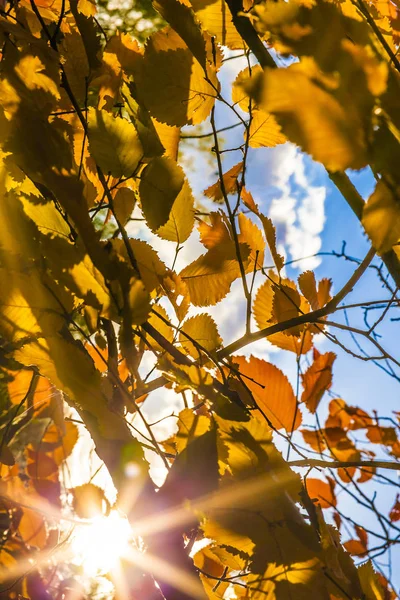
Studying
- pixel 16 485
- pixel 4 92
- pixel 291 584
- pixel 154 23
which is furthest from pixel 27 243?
pixel 154 23

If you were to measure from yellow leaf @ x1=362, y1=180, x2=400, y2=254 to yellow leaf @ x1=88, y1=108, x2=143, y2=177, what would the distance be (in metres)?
0.14

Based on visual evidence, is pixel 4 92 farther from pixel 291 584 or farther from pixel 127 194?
pixel 291 584

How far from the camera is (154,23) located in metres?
2.85

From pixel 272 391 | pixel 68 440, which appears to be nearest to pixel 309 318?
pixel 272 391

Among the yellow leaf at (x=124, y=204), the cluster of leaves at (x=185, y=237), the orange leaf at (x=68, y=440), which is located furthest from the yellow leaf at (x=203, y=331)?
the orange leaf at (x=68, y=440)

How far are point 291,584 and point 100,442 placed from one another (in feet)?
0.38

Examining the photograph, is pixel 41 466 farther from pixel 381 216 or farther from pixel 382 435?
pixel 381 216

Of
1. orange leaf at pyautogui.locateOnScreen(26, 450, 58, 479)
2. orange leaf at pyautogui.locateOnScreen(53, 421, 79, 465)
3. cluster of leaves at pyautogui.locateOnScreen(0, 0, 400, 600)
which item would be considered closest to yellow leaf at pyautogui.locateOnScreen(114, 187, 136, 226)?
cluster of leaves at pyautogui.locateOnScreen(0, 0, 400, 600)

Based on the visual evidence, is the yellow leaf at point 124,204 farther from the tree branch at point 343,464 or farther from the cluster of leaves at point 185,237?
the tree branch at point 343,464

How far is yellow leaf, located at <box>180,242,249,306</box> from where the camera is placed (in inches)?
14.4

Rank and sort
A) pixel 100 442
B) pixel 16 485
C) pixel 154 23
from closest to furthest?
pixel 100 442
pixel 16 485
pixel 154 23

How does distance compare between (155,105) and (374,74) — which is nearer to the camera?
(374,74)

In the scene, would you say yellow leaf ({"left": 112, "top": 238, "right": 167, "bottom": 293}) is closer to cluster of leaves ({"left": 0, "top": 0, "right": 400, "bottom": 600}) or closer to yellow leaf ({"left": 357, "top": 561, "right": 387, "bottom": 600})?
cluster of leaves ({"left": 0, "top": 0, "right": 400, "bottom": 600})

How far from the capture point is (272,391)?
0.37 m
